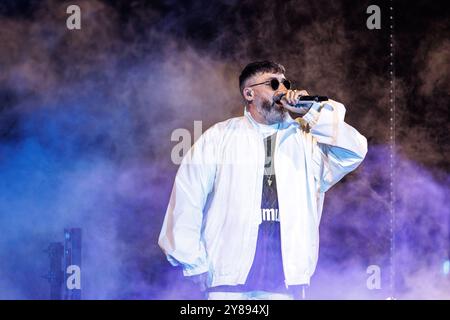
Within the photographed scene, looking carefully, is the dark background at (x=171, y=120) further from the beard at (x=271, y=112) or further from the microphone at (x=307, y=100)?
the microphone at (x=307, y=100)

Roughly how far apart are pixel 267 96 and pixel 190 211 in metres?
0.70

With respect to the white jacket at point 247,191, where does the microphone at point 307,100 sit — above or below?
above

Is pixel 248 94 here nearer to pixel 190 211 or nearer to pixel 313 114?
pixel 313 114

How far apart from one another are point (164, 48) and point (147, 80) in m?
0.21

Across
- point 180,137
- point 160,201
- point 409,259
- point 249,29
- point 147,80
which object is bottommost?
point 409,259

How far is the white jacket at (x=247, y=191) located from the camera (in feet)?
12.6

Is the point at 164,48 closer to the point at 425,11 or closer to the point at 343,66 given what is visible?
the point at 343,66

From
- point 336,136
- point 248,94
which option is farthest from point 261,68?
point 336,136

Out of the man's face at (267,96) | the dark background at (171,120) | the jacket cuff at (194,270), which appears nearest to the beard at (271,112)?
the man's face at (267,96)

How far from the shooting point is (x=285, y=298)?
3.86 m

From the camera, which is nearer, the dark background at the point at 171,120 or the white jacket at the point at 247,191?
the white jacket at the point at 247,191

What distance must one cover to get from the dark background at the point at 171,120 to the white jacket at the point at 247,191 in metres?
0.69

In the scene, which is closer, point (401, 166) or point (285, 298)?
point (285, 298)
